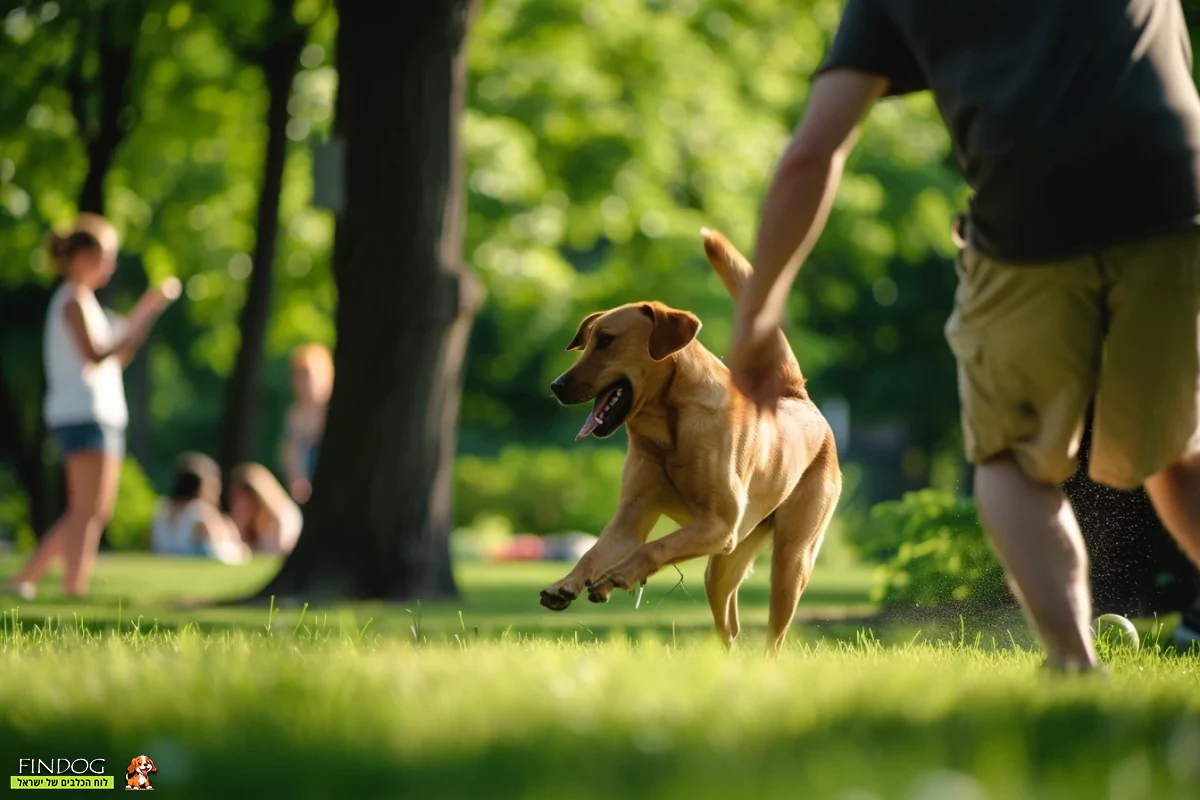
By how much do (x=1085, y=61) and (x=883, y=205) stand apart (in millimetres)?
19890

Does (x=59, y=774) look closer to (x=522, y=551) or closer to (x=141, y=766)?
(x=141, y=766)

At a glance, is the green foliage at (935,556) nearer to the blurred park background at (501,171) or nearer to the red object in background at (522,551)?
the blurred park background at (501,171)

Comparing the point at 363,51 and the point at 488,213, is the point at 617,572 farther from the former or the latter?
the point at 488,213

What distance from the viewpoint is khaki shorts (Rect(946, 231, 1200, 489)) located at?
396 centimetres

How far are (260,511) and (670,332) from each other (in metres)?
15.7

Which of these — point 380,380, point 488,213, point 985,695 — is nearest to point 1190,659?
point 985,695

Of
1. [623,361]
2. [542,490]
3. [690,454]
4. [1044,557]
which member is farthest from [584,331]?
[542,490]

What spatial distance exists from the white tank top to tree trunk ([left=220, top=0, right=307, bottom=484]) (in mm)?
7508

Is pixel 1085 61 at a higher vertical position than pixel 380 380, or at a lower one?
higher

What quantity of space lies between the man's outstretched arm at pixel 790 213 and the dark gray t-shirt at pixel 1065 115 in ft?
0.79

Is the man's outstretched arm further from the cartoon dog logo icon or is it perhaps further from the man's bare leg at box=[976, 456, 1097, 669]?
the cartoon dog logo icon

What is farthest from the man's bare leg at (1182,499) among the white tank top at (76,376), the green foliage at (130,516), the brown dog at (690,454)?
the green foliage at (130,516)

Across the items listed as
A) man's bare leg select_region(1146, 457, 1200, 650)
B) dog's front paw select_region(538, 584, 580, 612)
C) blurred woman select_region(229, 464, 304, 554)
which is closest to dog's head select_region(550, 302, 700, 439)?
dog's front paw select_region(538, 584, 580, 612)

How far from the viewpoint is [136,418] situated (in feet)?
119
